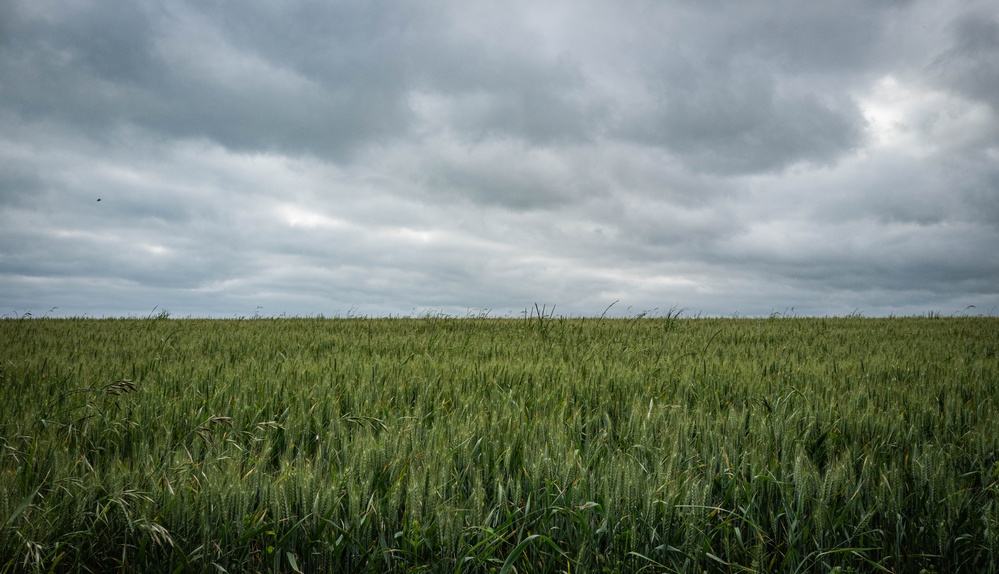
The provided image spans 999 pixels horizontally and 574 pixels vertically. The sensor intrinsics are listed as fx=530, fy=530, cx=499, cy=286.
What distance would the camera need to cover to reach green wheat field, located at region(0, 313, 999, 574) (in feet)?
6.14

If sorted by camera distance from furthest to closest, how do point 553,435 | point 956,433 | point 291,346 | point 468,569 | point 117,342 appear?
point 117,342 < point 291,346 < point 956,433 < point 553,435 < point 468,569

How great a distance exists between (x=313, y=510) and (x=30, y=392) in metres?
3.58

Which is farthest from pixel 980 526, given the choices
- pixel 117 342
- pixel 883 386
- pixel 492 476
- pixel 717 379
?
pixel 117 342

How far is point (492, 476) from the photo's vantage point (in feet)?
7.84

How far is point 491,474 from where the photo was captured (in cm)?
240

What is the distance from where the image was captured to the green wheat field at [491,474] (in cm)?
187

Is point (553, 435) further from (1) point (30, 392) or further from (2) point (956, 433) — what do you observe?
(1) point (30, 392)

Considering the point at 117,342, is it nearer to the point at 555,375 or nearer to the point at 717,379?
the point at 555,375

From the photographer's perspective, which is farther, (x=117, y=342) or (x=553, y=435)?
(x=117, y=342)

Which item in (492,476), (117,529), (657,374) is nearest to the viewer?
(117,529)

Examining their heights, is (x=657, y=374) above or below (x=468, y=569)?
above

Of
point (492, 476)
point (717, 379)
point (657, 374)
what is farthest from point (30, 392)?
point (717, 379)

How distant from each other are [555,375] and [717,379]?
1365 mm

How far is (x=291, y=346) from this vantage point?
22.6 feet
